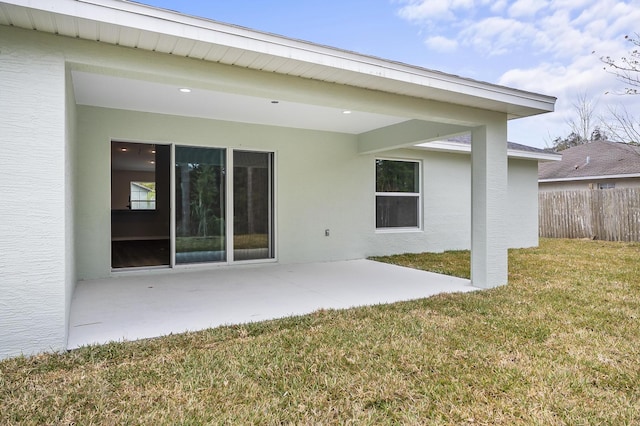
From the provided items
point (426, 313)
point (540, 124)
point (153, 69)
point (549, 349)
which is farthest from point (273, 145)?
point (540, 124)

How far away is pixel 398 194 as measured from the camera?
970 cm

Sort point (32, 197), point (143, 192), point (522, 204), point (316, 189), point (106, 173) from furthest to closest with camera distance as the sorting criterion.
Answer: point (143, 192) → point (522, 204) → point (316, 189) → point (106, 173) → point (32, 197)

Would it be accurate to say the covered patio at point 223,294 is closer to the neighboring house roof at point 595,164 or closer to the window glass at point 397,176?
the window glass at point 397,176

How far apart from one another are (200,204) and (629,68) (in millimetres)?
8866

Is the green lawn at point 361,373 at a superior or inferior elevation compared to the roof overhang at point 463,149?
inferior

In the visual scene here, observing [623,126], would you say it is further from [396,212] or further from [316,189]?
[316,189]

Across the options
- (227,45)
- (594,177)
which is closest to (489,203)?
(227,45)

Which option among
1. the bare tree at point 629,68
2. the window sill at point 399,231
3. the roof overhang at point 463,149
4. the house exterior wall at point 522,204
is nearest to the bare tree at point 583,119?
the roof overhang at point 463,149

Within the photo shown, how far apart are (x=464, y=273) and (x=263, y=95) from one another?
16.3ft

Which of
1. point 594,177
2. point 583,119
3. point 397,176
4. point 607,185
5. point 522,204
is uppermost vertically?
point 583,119

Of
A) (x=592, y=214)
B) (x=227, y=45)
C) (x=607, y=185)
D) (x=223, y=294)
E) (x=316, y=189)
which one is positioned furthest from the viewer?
(x=607, y=185)

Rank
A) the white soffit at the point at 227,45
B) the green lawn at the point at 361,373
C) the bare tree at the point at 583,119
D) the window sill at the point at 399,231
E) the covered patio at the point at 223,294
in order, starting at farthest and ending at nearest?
the bare tree at the point at 583,119, the window sill at the point at 399,231, the covered patio at the point at 223,294, the white soffit at the point at 227,45, the green lawn at the point at 361,373

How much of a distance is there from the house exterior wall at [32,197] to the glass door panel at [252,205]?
4327 mm

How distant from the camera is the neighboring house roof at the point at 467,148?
9.52 meters
